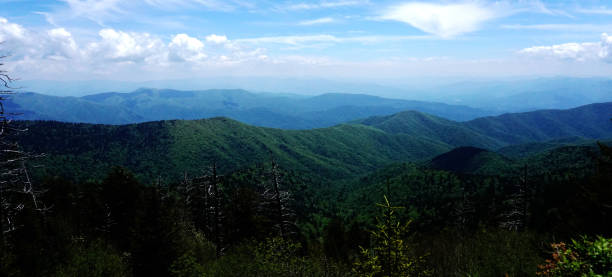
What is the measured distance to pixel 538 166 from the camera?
16400 centimetres

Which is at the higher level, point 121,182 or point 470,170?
point 121,182

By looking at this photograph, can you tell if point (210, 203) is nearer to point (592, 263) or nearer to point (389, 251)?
point (389, 251)

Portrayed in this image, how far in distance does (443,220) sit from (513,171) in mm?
94055

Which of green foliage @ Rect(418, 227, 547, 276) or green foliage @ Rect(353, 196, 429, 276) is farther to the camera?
green foliage @ Rect(418, 227, 547, 276)

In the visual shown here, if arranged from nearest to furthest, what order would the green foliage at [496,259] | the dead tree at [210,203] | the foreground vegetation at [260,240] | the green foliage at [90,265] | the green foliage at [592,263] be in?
the green foliage at [592,263]
the foreground vegetation at [260,240]
the green foliage at [496,259]
the green foliage at [90,265]
the dead tree at [210,203]

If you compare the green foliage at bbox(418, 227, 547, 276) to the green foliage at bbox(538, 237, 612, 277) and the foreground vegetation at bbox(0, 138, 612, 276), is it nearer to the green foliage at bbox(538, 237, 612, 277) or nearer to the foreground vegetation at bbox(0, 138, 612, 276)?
the foreground vegetation at bbox(0, 138, 612, 276)

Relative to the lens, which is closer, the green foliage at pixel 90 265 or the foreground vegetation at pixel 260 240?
the foreground vegetation at pixel 260 240

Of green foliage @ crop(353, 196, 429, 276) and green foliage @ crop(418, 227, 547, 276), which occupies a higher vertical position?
green foliage @ crop(353, 196, 429, 276)

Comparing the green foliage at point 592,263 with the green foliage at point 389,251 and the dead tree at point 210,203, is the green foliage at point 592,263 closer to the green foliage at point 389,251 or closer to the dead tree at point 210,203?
the green foliage at point 389,251

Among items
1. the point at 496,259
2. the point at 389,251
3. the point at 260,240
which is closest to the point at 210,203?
the point at 260,240

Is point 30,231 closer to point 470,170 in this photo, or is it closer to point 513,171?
point 513,171

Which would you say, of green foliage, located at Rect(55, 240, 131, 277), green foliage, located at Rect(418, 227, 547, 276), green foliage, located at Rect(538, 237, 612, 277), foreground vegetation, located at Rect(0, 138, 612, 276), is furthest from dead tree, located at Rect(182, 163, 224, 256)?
green foliage, located at Rect(538, 237, 612, 277)

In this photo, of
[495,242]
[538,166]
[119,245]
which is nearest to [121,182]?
[119,245]

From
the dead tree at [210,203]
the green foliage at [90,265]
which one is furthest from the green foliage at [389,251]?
the dead tree at [210,203]
